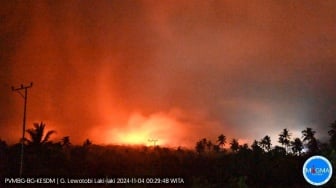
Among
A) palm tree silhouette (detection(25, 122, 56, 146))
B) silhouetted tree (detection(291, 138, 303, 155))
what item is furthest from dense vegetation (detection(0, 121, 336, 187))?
silhouetted tree (detection(291, 138, 303, 155))

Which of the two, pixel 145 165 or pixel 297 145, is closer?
pixel 145 165

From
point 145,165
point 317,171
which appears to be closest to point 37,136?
point 145,165

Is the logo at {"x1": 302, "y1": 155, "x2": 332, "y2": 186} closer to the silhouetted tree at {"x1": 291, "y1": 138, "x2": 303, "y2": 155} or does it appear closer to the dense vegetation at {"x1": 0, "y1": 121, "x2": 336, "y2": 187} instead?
the dense vegetation at {"x1": 0, "y1": 121, "x2": 336, "y2": 187}

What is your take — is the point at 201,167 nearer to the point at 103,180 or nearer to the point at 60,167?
the point at 60,167

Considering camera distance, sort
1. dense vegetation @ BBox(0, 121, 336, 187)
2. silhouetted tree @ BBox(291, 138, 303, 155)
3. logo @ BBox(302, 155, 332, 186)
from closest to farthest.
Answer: logo @ BBox(302, 155, 332, 186), dense vegetation @ BBox(0, 121, 336, 187), silhouetted tree @ BBox(291, 138, 303, 155)

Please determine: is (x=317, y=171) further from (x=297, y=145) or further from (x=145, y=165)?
(x=297, y=145)

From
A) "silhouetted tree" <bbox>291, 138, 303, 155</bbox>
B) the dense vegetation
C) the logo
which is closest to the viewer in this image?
the logo

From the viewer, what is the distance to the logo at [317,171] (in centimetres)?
855

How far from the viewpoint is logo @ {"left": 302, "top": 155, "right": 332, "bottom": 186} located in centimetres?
855

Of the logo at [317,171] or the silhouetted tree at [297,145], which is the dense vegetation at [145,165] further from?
the silhouetted tree at [297,145]

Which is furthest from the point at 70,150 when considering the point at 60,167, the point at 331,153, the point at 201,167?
the point at 331,153

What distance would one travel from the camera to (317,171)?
8.53m

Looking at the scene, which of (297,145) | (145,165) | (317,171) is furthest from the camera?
(297,145)

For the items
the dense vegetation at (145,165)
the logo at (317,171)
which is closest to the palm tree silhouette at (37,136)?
the dense vegetation at (145,165)
